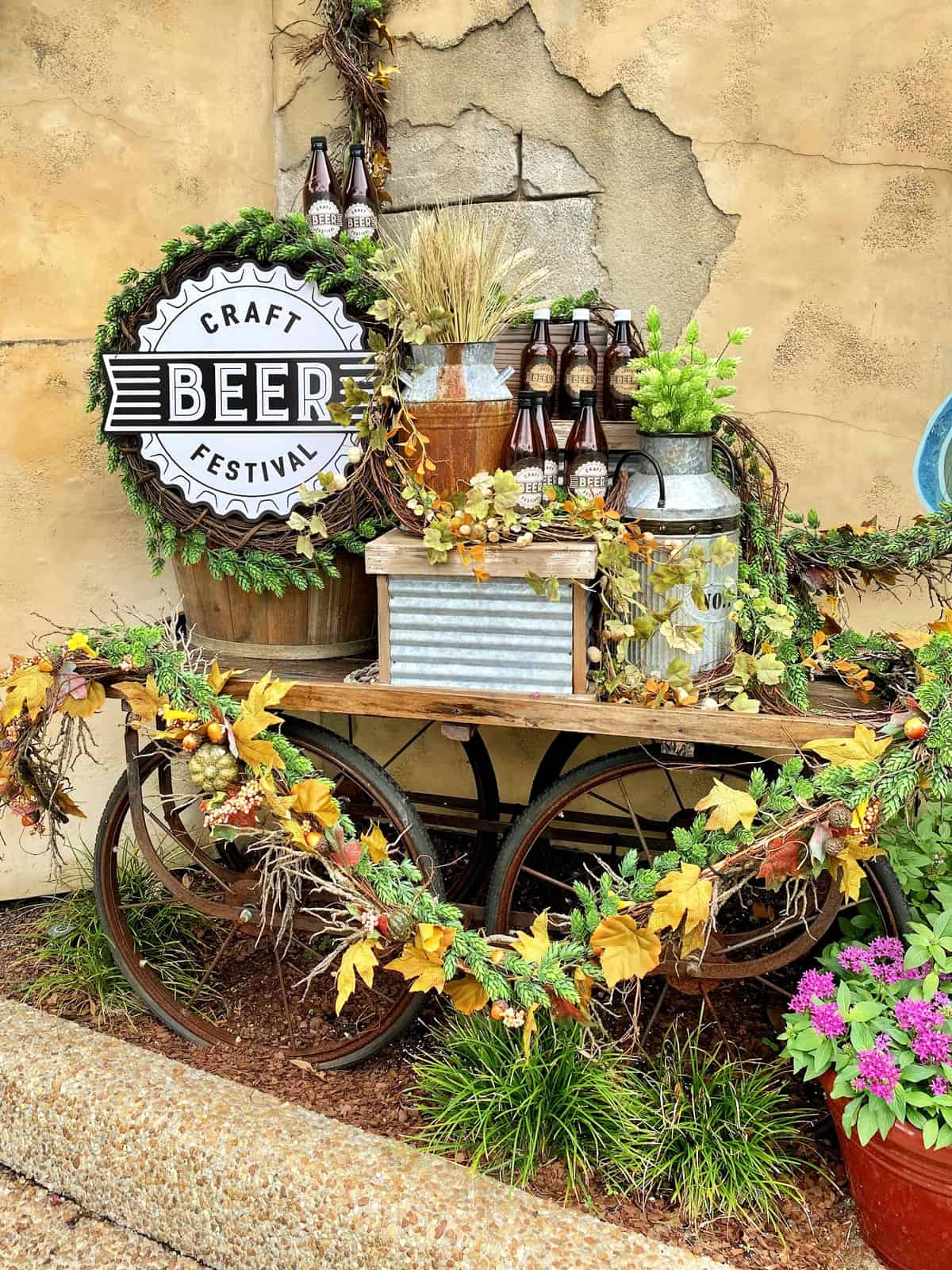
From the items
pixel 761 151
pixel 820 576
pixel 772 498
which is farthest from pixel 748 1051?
pixel 761 151

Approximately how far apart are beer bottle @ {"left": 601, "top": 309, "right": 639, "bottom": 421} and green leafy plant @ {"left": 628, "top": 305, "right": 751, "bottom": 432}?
10.1 inches

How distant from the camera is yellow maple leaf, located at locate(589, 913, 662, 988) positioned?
2.07 metres

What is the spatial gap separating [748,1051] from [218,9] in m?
3.32

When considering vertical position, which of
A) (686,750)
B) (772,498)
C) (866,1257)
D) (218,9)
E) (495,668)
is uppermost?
(218,9)

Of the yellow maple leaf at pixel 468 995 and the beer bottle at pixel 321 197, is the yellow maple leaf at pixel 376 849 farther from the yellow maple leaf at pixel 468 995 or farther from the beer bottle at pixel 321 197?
the beer bottle at pixel 321 197

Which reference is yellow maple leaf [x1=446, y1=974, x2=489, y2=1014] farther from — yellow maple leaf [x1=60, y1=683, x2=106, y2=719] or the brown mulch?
yellow maple leaf [x1=60, y1=683, x2=106, y2=719]

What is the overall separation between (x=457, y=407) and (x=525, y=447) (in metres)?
0.18

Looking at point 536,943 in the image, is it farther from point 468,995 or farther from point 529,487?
point 529,487

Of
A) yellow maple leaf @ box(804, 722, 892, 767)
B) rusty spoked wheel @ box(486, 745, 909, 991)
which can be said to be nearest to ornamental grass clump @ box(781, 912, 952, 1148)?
rusty spoked wheel @ box(486, 745, 909, 991)

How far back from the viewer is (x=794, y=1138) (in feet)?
7.79

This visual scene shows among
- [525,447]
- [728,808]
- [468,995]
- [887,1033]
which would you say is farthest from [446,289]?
[887,1033]

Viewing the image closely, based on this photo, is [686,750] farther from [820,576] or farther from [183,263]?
[183,263]

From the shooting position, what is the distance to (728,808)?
2.06 meters

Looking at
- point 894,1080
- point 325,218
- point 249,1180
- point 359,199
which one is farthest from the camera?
point 359,199
